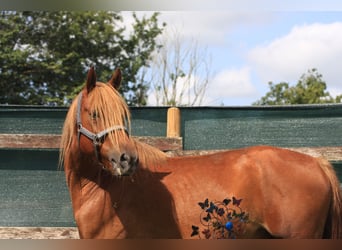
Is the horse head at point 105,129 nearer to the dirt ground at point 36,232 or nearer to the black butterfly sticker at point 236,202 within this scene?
the black butterfly sticker at point 236,202

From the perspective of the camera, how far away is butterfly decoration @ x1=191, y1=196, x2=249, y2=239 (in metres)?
2.47

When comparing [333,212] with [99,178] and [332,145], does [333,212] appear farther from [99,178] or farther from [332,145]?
[99,178]

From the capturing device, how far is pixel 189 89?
10.4m

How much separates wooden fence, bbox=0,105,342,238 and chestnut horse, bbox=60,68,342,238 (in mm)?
699

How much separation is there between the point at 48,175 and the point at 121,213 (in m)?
1.16

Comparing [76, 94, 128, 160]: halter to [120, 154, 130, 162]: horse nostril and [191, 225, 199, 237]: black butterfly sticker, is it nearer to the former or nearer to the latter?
[120, 154, 130, 162]: horse nostril

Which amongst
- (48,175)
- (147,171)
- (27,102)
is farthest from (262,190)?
(27,102)

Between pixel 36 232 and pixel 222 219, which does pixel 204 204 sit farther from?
pixel 36 232

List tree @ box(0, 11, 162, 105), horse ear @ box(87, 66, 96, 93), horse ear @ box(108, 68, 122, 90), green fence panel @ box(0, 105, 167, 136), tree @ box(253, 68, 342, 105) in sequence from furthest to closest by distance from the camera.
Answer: tree @ box(253, 68, 342, 105) → tree @ box(0, 11, 162, 105) → green fence panel @ box(0, 105, 167, 136) → horse ear @ box(108, 68, 122, 90) → horse ear @ box(87, 66, 96, 93)

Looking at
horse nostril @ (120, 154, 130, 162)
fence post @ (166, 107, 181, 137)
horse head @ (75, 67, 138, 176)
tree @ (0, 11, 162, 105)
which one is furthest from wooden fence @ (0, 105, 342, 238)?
tree @ (0, 11, 162, 105)

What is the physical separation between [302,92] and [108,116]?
724 inches

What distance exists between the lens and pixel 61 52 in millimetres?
12508

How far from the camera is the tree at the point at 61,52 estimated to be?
1139cm

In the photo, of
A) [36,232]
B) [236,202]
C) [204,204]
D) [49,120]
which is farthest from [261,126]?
[36,232]
